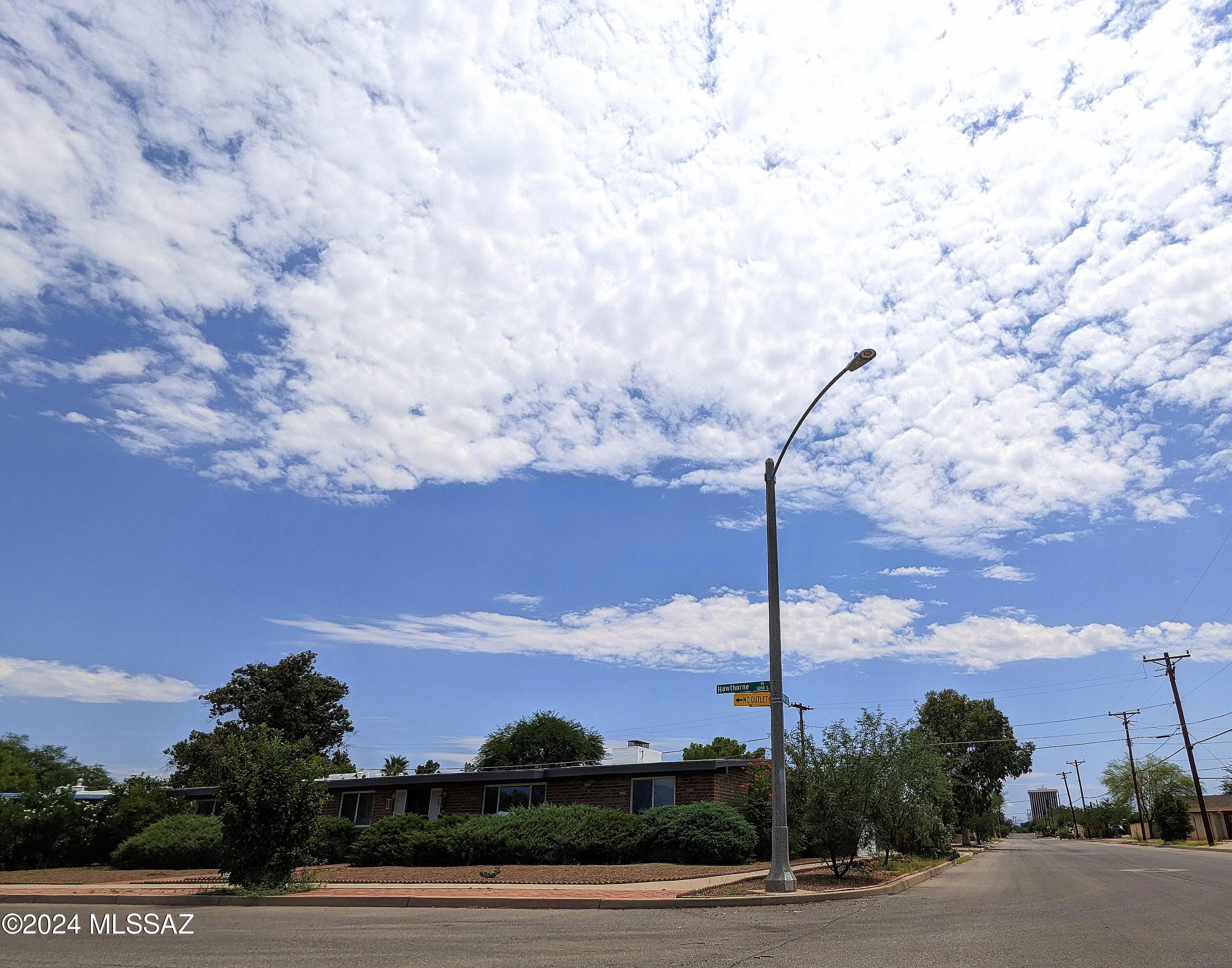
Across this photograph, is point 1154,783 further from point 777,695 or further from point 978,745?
point 777,695

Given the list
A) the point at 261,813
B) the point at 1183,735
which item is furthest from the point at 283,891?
the point at 1183,735

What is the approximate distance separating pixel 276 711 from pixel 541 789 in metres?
34.8

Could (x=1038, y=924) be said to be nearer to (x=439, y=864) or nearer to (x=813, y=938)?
(x=813, y=938)

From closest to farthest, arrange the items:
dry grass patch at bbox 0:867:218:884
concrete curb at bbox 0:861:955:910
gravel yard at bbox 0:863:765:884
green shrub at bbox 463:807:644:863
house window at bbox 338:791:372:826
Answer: concrete curb at bbox 0:861:955:910
gravel yard at bbox 0:863:765:884
green shrub at bbox 463:807:644:863
dry grass patch at bbox 0:867:218:884
house window at bbox 338:791:372:826

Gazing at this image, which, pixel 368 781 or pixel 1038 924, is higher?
pixel 368 781

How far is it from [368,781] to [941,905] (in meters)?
22.0

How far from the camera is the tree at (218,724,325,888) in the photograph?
15.8 m

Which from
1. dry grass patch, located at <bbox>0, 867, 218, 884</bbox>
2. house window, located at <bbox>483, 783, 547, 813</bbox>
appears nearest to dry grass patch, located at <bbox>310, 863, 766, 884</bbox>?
dry grass patch, located at <bbox>0, 867, 218, 884</bbox>

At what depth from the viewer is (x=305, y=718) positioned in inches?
2222

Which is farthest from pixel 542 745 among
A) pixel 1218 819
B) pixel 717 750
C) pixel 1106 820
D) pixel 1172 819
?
pixel 1106 820

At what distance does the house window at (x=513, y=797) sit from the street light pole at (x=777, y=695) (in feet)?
43.6

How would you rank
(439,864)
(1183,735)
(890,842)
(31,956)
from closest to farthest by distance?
(31,956)
(890,842)
(439,864)
(1183,735)

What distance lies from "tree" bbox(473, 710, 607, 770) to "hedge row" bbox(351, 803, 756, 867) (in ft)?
89.9

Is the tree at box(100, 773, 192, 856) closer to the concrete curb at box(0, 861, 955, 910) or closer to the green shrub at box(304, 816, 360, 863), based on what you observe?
the green shrub at box(304, 816, 360, 863)
